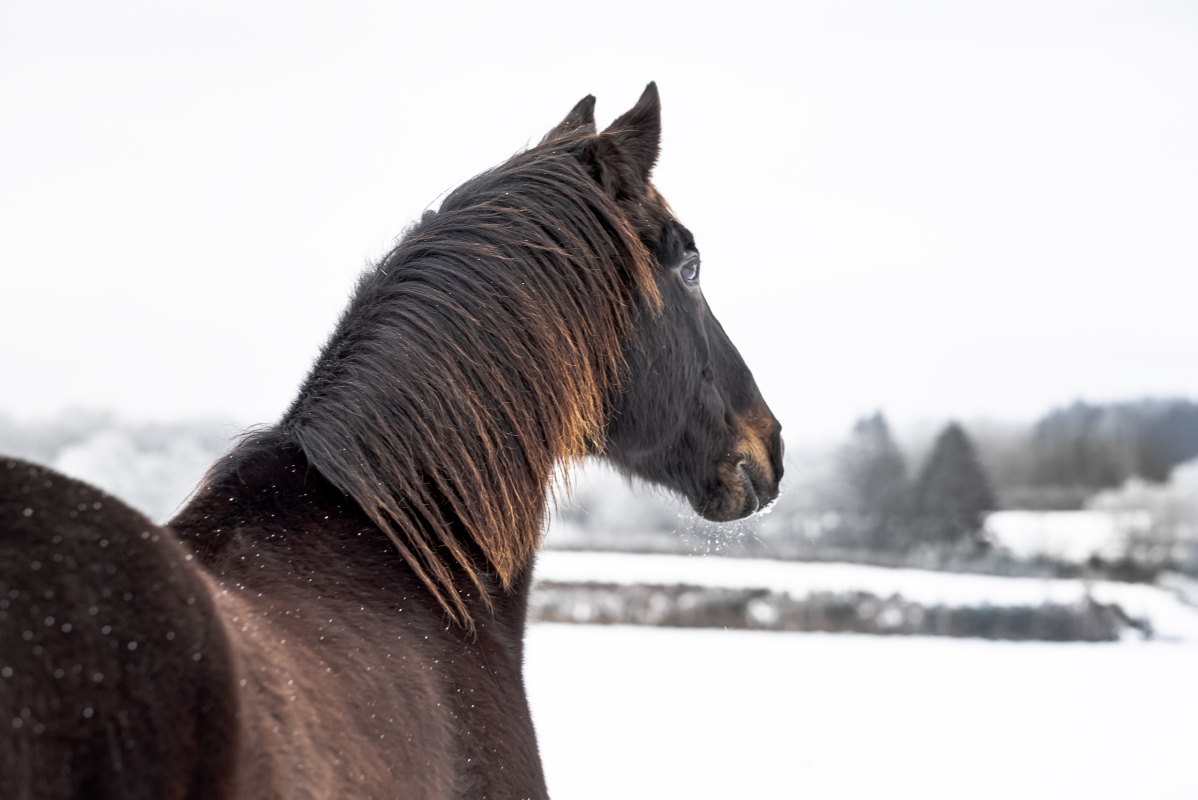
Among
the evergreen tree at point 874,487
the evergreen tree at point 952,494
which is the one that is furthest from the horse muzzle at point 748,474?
the evergreen tree at point 874,487

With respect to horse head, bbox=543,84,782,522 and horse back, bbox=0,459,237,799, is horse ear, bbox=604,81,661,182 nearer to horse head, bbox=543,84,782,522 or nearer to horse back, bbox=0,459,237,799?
horse head, bbox=543,84,782,522

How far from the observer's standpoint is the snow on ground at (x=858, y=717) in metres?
5.72

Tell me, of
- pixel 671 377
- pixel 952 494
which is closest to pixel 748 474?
pixel 671 377

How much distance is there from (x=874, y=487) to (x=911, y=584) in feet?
16.2

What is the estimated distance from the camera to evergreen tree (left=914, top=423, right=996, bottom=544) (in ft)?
50.1

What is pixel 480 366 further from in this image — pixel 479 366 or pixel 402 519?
pixel 402 519

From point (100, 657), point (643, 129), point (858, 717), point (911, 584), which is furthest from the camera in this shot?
point (911, 584)

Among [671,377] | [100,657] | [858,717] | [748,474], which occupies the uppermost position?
[671,377]

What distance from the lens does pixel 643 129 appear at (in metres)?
2.28

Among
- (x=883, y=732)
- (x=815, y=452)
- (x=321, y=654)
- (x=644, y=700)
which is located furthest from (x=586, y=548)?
(x=321, y=654)

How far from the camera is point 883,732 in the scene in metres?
6.95

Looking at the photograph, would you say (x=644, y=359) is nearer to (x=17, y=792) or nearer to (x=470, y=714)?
(x=470, y=714)

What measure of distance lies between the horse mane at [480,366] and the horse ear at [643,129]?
0.48 feet

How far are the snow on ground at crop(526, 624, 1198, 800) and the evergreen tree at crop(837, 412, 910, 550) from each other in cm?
534
